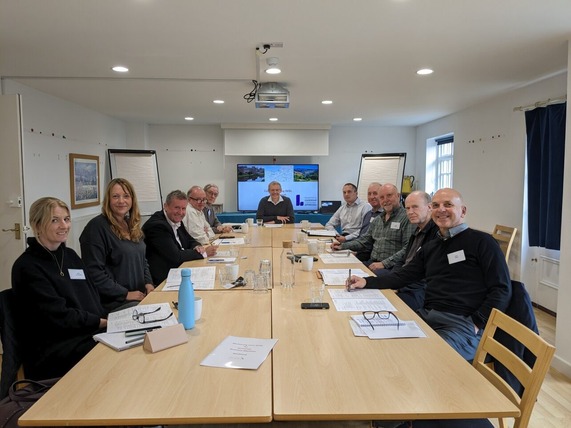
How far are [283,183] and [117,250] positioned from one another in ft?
19.0

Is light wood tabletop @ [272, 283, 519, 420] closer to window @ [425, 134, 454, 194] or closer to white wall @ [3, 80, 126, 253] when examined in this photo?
white wall @ [3, 80, 126, 253]

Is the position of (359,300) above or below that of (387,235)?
below

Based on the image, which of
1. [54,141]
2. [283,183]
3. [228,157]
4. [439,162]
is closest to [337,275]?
[54,141]

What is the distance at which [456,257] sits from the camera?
2281 millimetres

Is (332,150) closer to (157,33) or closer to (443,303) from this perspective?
(157,33)

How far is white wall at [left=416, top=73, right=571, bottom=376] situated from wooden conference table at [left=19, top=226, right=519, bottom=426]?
11.9ft

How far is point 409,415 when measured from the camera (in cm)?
110

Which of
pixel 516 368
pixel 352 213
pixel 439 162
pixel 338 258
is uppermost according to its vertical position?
pixel 439 162

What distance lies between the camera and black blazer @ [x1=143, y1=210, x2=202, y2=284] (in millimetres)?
3098

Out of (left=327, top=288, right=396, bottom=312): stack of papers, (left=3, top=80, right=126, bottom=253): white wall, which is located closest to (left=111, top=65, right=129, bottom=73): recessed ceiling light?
(left=3, top=80, right=126, bottom=253): white wall

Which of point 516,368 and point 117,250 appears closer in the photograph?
point 516,368

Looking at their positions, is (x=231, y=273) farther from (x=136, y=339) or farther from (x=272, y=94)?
(x=272, y=94)

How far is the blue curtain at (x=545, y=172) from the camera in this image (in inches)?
156

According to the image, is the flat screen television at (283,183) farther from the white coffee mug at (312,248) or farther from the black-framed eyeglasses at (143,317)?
the black-framed eyeglasses at (143,317)
